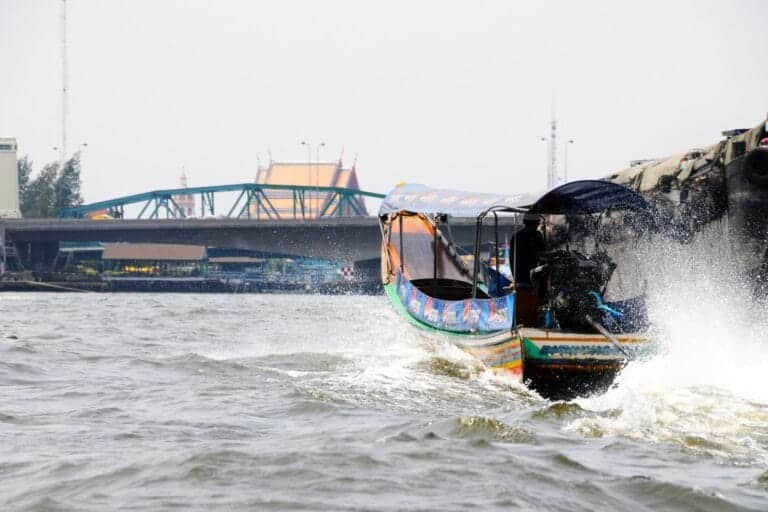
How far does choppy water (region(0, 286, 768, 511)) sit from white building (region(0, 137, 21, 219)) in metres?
83.3

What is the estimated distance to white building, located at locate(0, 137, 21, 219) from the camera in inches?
3819

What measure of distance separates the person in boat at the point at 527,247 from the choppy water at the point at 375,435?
1420 millimetres

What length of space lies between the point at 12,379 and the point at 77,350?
17.5 ft

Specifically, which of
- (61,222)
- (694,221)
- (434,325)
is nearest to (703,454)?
(434,325)

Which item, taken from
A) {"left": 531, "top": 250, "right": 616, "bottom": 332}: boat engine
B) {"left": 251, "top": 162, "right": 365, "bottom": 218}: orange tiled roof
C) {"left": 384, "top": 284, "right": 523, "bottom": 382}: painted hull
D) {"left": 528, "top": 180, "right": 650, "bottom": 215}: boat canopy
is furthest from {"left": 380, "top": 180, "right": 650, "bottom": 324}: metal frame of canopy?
{"left": 251, "top": 162, "right": 365, "bottom": 218}: orange tiled roof

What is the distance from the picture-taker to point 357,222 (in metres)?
69.9

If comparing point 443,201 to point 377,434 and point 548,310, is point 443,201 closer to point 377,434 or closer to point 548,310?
point 548,310

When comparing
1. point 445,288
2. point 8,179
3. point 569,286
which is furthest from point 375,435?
point 8,179

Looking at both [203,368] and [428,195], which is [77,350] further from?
[428,195]

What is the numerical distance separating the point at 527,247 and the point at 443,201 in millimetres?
4628

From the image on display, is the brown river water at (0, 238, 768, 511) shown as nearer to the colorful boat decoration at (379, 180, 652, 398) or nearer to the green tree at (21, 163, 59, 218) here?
the colorful boat decoration at (379, 180, 652, 398)

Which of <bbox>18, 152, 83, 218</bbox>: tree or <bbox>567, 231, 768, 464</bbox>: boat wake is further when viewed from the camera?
<bbox>18, 152, 83, 218</bbox>: tree

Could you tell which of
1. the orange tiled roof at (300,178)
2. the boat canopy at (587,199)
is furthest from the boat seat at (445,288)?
the orange tiled roof at (300,178)

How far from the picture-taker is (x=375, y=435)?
1014 centimetres
